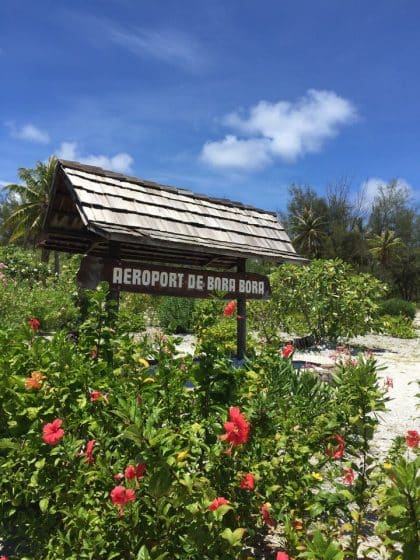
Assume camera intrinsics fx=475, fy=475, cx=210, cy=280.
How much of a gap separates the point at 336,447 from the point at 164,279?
A: 481cm

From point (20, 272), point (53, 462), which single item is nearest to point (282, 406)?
point (53, 462)

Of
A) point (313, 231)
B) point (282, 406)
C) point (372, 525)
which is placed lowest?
point (372, 525)

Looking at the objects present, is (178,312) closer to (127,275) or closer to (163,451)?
(127,275)

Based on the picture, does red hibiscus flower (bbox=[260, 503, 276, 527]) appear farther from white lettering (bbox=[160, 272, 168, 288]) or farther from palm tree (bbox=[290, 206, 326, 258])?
palm tree (bbox=[290, 206, 326, 258])

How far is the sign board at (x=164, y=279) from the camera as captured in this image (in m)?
6.45

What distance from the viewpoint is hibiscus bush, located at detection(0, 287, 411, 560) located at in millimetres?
1771

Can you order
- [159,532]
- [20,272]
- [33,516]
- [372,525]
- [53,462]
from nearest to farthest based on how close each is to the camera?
[159,532] < [53,462] < [33,516] < [372,525] < [20,272]

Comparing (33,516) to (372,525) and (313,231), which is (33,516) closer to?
(372,525)

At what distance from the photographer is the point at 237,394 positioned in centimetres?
230

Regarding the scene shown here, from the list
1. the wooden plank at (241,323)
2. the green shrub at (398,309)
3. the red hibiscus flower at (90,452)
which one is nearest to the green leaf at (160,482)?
the red hibiscus flower at (90,452)

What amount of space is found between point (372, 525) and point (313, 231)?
41.1m

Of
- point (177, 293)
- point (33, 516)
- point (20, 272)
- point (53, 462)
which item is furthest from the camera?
point (20, 272)

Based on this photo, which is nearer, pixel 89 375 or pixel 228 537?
pixel 228 537

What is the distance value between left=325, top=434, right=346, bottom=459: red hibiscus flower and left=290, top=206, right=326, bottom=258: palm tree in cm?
4101
